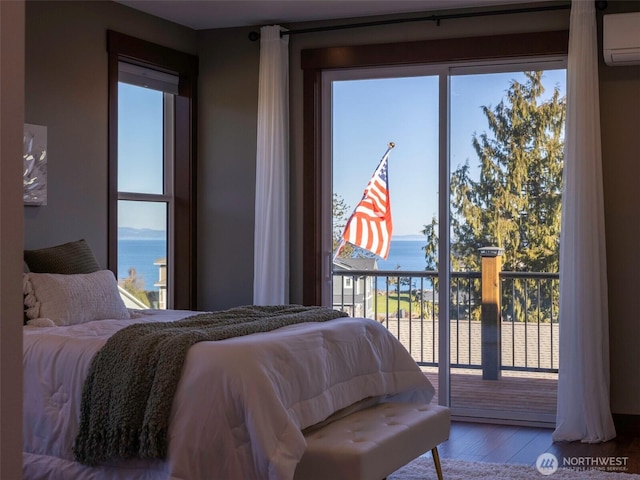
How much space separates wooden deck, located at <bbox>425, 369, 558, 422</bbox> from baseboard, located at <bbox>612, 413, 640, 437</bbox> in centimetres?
40

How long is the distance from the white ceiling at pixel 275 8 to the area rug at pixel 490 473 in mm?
2809

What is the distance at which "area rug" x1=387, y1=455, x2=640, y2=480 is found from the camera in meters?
3.81

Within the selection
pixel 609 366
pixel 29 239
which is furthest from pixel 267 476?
pixel 609 366

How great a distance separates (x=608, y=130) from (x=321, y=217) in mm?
1951

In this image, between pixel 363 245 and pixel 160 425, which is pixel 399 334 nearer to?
pixel 363 245

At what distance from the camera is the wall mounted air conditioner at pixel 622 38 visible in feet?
15.1

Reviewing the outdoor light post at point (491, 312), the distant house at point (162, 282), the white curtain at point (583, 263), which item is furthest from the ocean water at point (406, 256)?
the distant house at point (162, 282)

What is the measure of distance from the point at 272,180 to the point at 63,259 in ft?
5.77

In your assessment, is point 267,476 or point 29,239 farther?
point 29,239

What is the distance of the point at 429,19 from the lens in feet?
17.2

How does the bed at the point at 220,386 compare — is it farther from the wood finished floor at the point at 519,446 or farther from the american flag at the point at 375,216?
the american flag at the point at 375,216

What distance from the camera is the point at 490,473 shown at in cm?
388

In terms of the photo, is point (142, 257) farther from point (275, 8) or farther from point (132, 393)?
point (132, 393)

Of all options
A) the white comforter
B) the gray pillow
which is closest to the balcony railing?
the white comforter
